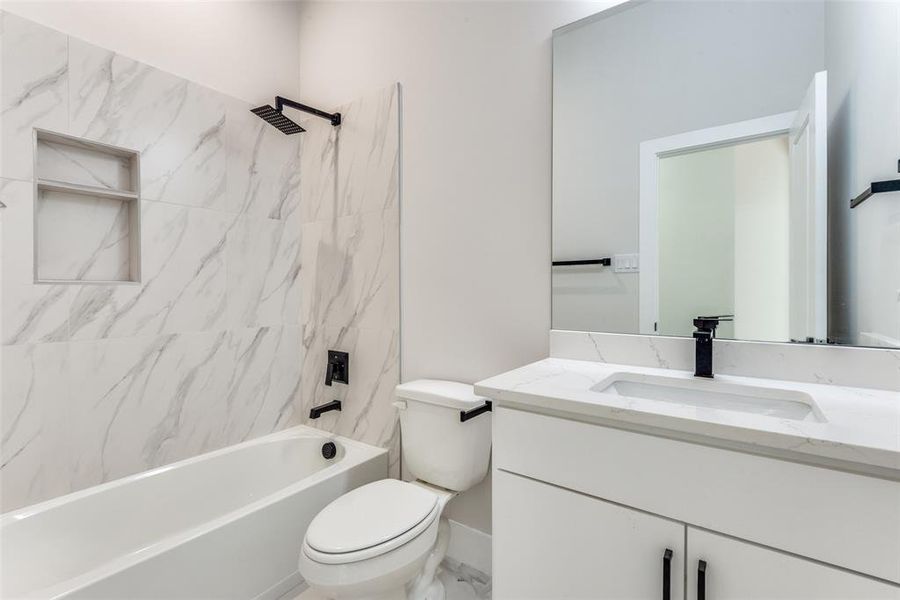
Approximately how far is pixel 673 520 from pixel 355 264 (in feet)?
5.33

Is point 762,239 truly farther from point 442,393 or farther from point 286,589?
point 286,589

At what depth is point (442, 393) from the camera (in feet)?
5.16

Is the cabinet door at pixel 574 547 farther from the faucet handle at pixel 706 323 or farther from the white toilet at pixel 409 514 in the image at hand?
the faucet handle at pixel 706 323

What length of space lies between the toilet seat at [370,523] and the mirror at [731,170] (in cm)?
78

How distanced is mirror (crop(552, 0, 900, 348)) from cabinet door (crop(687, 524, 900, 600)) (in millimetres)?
628

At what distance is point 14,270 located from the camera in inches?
55.2

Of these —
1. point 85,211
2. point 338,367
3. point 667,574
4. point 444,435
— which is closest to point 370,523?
point 444,435

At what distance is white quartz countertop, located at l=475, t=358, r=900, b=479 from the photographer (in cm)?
68

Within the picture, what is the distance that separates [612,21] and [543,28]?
9.3 inches

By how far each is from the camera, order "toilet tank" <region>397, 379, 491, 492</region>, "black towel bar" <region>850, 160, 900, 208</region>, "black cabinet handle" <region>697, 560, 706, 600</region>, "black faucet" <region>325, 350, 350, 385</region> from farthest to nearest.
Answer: "black faucet" <region>325, 350, 350, 385</region> < "toilet tank" <region>397, 379, 491, 492</region> < "black towel bar" <region>850, 160, 900, 208</region> < "black cabinet handle" <region>697, 560, 706, 600</region>

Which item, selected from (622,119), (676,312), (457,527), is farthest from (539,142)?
(457,527)

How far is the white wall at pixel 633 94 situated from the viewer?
117 cm

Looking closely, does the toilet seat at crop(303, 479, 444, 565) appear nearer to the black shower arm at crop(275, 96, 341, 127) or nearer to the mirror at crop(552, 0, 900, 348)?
the mirror at crop(552, 0, 900, 348)

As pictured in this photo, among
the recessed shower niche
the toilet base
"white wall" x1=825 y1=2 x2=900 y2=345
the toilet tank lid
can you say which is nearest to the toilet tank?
the toilet tank lid
